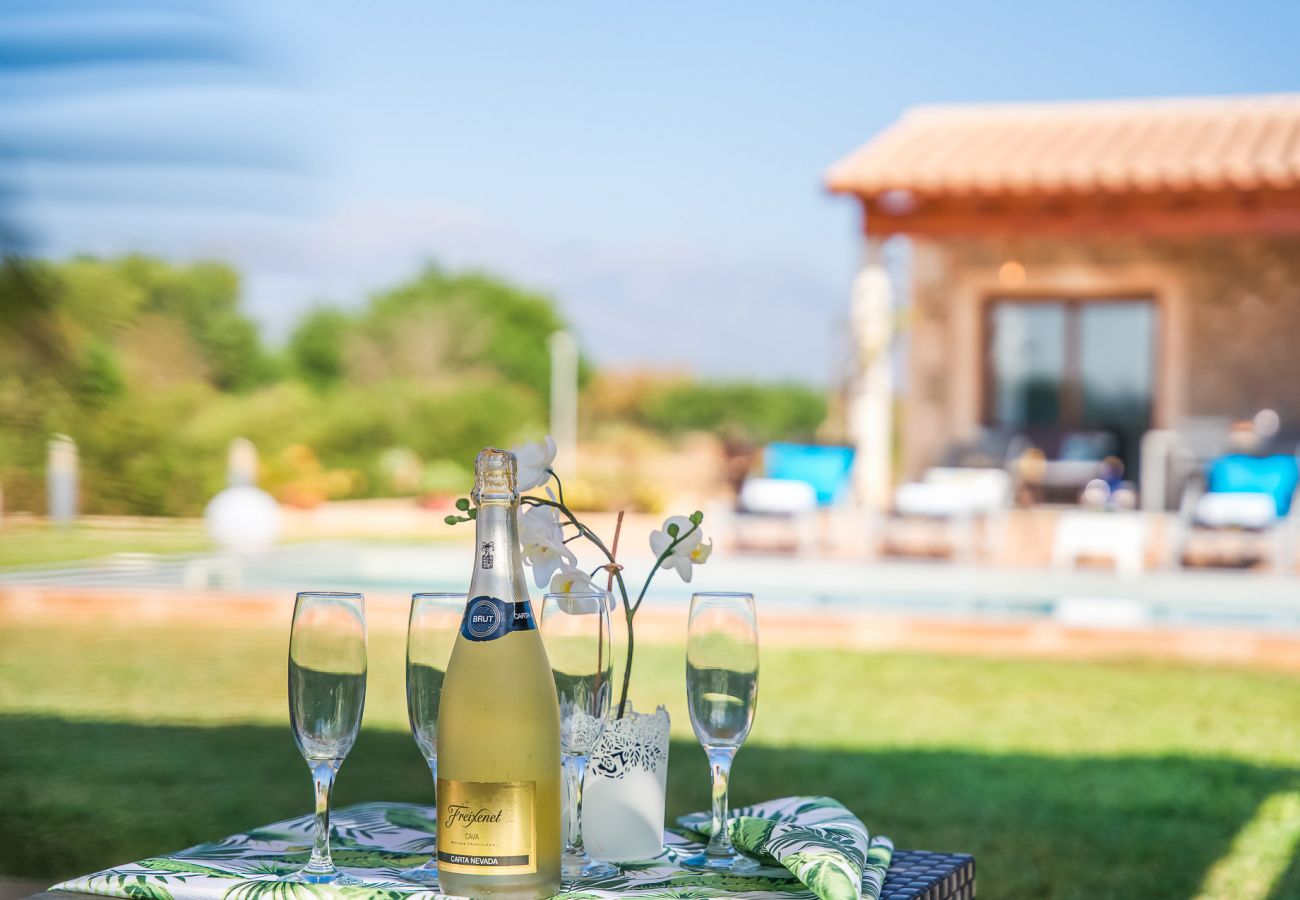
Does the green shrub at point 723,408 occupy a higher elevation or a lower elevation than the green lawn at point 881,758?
higher

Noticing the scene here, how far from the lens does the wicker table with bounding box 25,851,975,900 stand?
1239 millimetres

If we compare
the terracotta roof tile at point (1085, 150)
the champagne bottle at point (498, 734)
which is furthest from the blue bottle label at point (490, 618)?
the terracotta roof tile at point (1085, 150)

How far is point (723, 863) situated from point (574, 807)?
14 cm

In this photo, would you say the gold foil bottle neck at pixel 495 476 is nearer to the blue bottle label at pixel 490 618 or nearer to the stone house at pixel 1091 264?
the blue bottle label at pixel 490 618

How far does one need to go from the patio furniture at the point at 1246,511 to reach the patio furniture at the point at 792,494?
6.71 feet

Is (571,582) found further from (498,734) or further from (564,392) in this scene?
(564,392)

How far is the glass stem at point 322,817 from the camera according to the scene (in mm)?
1211

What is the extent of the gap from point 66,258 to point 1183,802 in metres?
3.44

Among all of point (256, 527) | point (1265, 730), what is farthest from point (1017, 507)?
point (1265, 730)

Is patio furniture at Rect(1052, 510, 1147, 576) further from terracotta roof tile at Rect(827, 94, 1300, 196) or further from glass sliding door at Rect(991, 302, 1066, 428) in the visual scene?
glass sliding door at Rect(991, 302, 1066, 428)

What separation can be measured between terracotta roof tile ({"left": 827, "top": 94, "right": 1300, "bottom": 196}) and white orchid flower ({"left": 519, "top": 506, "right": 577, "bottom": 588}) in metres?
8.89

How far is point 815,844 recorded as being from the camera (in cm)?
126

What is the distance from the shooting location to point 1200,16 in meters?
30.8

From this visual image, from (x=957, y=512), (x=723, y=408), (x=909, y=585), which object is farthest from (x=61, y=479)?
(x=723, y=408)
